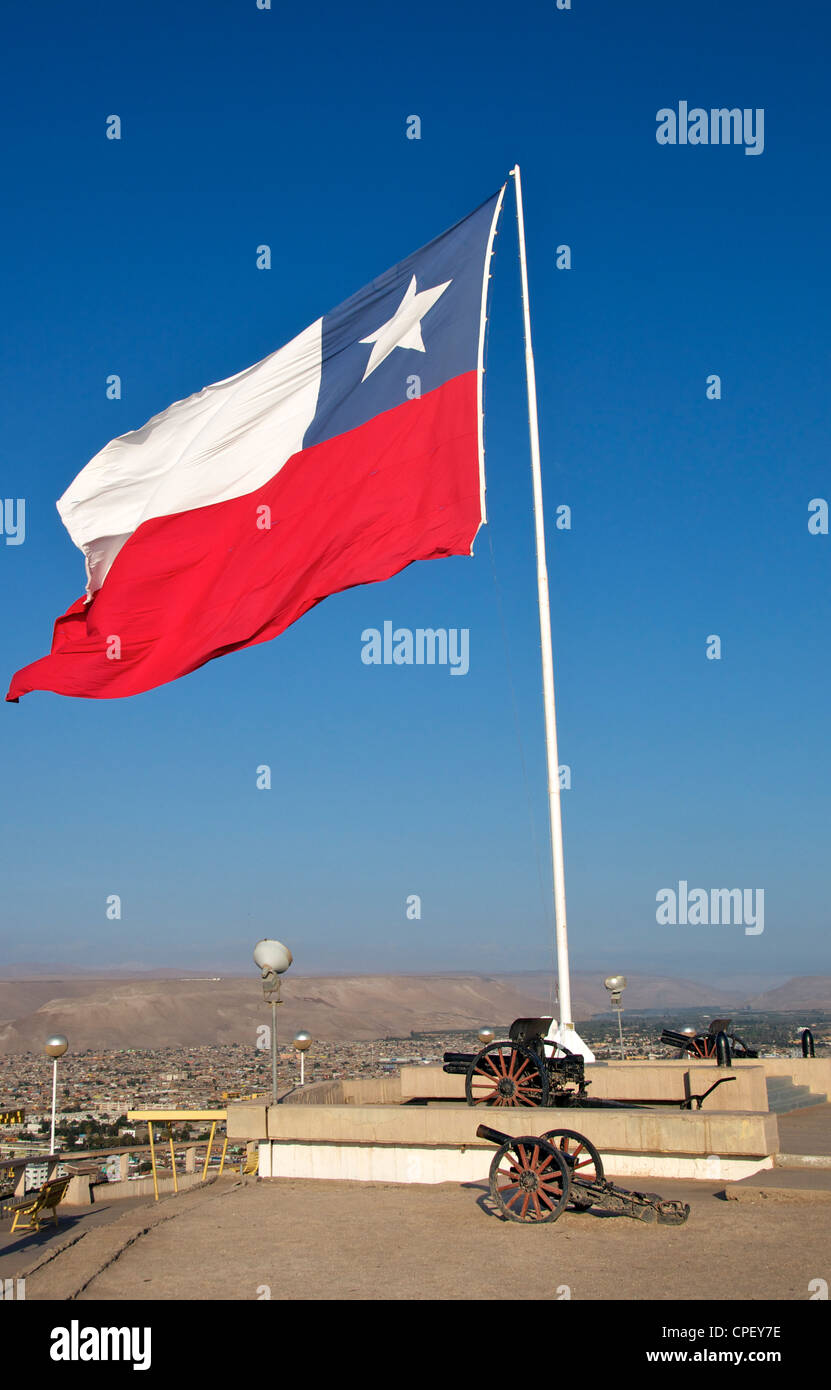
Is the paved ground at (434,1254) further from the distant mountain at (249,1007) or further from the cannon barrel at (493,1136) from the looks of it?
the distant mountain at (249,1007)

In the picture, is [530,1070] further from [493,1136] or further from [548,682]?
[548,682]

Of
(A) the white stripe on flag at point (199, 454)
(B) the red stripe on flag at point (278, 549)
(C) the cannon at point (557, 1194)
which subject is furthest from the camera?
(A) the white stripe on flag at point (199, 454)

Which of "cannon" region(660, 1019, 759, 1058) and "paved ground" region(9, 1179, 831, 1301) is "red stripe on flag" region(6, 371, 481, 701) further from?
"cannon" region(660, 1019, 759, 1058)

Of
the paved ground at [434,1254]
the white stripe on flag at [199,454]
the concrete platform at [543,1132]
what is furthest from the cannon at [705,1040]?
the white stripe on flag at [199,454]

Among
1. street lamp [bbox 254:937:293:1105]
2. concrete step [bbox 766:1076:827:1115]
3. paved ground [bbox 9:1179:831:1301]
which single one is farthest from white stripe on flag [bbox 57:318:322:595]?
concrete step [bbox 766:1076:827:1115]

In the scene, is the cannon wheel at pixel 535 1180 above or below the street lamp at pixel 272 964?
below

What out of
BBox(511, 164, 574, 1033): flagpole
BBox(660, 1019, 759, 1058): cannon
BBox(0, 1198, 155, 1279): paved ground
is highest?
BBox(511, 164, 574, 1033): flagpole
